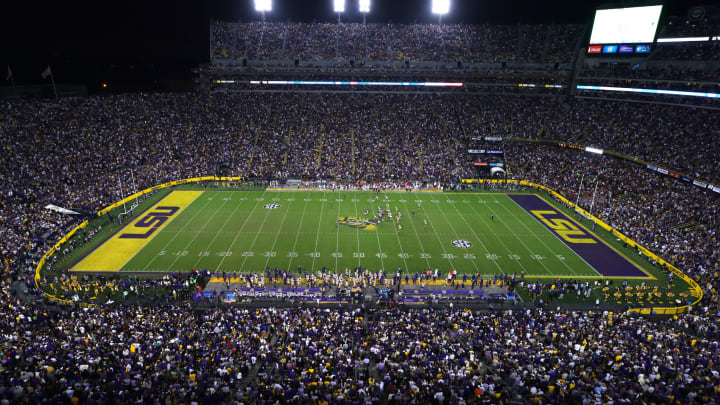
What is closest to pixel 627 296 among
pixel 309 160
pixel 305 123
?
pixel 309 160

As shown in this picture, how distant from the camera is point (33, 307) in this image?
17953 mm

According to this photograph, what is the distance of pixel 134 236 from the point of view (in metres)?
29.5

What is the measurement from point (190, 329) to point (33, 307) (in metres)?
8.32

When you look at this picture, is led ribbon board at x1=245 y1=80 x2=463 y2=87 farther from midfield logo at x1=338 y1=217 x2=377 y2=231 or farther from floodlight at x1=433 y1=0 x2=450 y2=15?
midfield logo at x1=338 y1=217 x2=377 y2=231

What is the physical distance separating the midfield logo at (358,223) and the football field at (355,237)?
158 mm

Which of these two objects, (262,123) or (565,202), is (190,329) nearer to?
(565,202)

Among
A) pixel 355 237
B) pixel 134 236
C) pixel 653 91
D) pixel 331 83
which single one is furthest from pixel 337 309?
pixel 331 83

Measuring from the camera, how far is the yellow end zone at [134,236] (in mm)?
25281

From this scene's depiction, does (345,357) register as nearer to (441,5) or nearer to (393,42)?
(393,42)

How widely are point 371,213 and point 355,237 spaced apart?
5.50 meters

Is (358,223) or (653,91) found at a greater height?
(653,91)

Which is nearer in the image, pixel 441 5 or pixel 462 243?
pixel 462 243

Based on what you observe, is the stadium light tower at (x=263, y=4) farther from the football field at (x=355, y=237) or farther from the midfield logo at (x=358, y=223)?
the midfield logo at (x=358, y=223)

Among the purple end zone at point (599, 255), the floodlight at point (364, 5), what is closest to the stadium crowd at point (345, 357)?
the purple end zone at point (599, 255)
